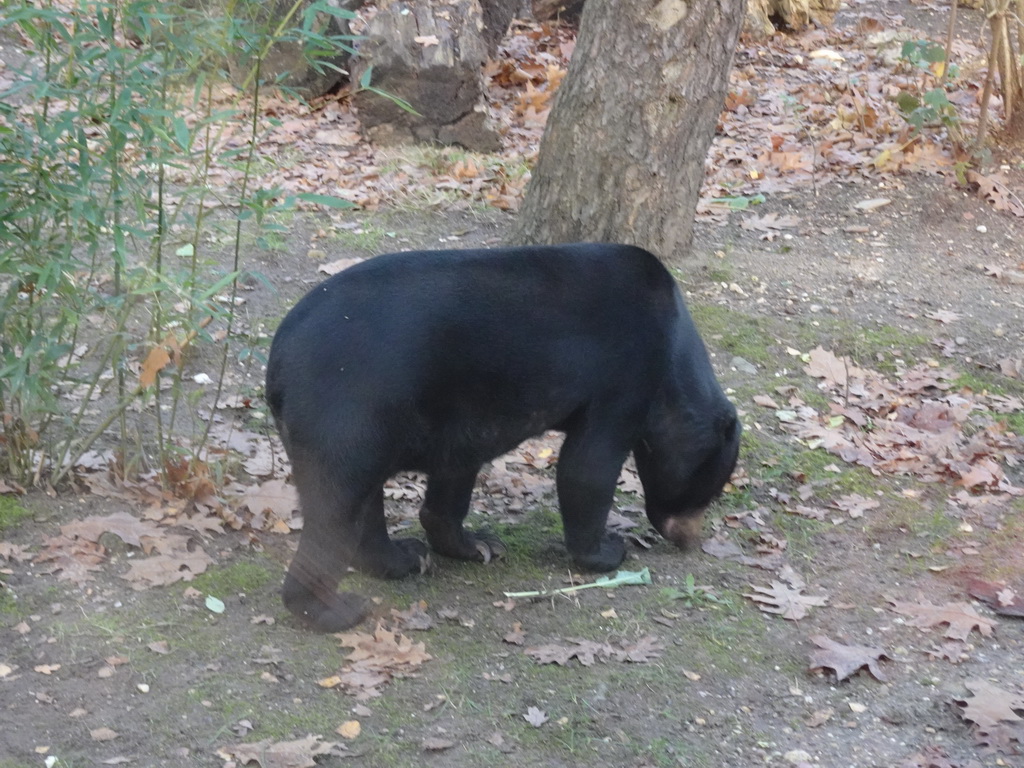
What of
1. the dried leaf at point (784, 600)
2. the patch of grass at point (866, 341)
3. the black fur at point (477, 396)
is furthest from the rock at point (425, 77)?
the dried leaf at point (784, 600)

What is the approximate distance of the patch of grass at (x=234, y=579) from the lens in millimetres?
4125

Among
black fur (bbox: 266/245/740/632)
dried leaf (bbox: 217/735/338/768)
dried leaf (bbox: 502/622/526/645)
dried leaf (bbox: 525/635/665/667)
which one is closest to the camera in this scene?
dried leaf (bbox: 217/735/338/768)

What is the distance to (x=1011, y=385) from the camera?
6027 millimetres

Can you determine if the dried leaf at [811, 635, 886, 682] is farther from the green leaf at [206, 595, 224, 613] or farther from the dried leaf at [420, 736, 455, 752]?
the green leaf at [206, 595, 224, 613]

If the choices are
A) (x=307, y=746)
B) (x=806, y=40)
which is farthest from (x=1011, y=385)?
(x=806, y=40)

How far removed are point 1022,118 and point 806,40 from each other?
4361 millimetres

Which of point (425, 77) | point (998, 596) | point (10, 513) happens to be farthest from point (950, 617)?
point (425, 77)

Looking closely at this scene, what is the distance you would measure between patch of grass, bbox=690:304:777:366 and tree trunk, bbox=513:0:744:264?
54 centimetres

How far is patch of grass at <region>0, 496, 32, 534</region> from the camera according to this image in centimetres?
427

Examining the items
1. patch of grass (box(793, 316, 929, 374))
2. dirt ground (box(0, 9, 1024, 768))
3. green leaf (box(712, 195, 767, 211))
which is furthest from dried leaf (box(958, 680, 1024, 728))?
green leaf (box(712, 195, 767, 211))

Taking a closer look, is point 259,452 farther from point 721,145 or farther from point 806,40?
point 806,40

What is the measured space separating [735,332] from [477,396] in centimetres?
270

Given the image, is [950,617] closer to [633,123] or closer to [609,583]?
[609,583]

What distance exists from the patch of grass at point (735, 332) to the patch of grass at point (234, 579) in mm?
2948
